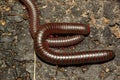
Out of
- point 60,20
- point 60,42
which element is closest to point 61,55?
point 60,42

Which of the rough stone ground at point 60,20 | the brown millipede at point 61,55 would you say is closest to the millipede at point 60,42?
the brown millipede at point 61,55

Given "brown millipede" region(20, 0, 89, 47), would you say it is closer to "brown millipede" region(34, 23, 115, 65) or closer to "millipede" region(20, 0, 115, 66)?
"millipede" region(20, 0, 115, 66)

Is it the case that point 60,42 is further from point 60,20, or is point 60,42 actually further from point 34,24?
point 34,24

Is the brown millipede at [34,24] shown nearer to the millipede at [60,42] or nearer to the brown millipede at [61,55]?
the millipede at [60,42]

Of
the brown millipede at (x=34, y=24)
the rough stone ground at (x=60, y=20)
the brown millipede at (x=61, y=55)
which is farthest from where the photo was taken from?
the brown millipede at (x=34, y=24)

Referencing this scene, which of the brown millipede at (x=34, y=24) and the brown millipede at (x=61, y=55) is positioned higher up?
the brown millipede at (x=34, y=24)

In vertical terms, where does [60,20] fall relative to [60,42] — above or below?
above
